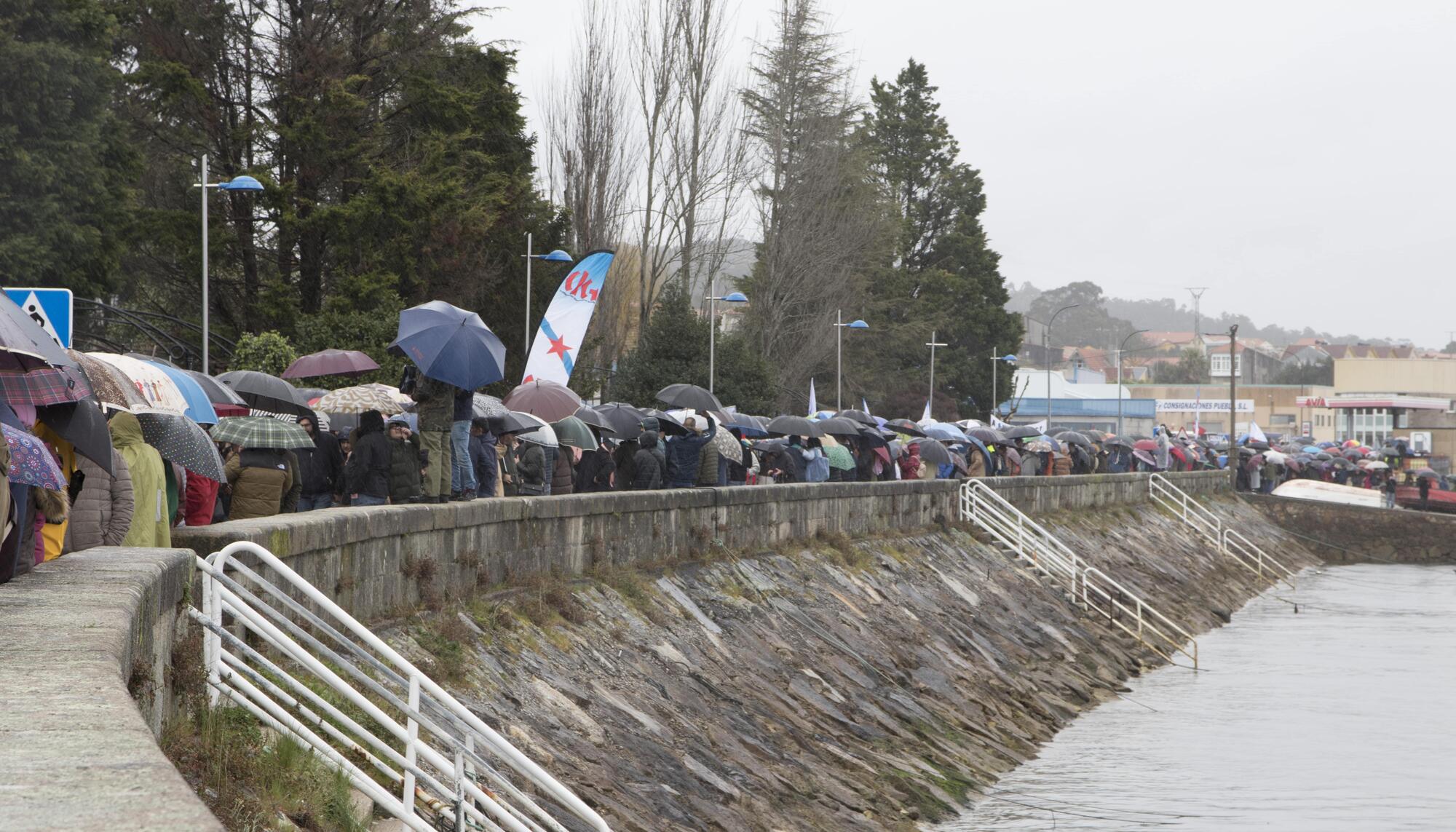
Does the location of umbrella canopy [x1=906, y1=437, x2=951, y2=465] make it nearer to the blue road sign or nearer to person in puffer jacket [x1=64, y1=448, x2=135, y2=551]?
the blue road sign

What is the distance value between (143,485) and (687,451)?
11788mm

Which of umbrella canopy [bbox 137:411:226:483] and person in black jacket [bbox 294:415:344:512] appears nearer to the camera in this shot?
umbrella canopy [bbox 137:411:226:483]

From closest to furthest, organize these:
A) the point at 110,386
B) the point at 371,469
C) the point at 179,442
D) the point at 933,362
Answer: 1. the point at 179,442
2. the point at 110,386
3. the point at 371,469
4. the point at 933,362

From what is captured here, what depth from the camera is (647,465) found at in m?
20.4

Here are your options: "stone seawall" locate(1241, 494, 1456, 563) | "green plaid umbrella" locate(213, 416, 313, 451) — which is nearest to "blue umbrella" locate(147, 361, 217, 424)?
"green plaid umbrella" locate(213, 416, 313, 451)

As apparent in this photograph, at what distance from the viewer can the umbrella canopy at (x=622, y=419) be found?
20812mm

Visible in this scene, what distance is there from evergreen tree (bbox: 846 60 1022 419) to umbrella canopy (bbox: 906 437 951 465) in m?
38.5

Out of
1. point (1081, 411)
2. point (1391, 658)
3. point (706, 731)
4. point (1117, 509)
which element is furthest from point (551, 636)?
point (1081, 411)

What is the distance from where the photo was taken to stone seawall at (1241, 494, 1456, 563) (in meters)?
60.0

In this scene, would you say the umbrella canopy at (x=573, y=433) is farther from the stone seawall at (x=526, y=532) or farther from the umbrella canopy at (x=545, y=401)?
the stone seawall at (x=526, y=532)

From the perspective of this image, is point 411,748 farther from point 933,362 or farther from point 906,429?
point 933,362

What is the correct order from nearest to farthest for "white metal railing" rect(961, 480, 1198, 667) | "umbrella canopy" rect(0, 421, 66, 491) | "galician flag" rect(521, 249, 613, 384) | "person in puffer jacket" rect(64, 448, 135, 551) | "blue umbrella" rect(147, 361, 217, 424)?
1. "umbrella canopy" rect(0, 421, 66, 491)
2. "person in puffer jacket" rect(64, 448, 135, 551)
3. "blue umbrella" rect(147, 361, 217, 424)
4. "galician flag" rect(521, 249, 613, 384)
5. "white metal railing" rect(961, 480, 1198, 667)

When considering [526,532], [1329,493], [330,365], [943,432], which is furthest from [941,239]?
[526,532]

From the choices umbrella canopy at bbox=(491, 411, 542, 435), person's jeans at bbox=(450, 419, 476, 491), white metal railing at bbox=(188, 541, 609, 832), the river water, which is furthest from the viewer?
the river water
